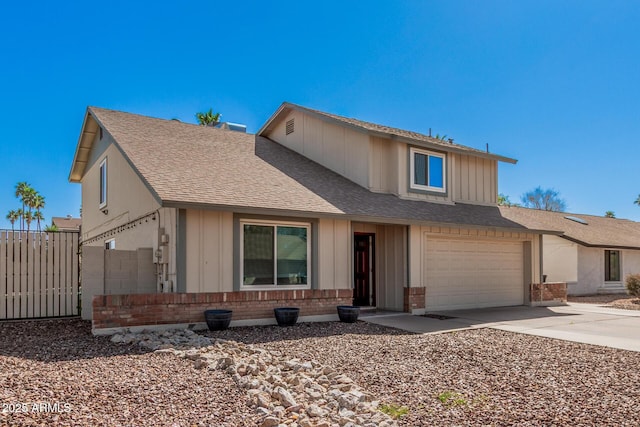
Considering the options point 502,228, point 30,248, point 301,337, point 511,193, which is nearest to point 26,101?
point 30,248

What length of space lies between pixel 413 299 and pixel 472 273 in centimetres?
286

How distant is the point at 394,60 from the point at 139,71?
1015 cm

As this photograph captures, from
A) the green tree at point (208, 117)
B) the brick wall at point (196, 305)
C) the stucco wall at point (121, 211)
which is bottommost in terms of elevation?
the brick wall at point (196, 305)

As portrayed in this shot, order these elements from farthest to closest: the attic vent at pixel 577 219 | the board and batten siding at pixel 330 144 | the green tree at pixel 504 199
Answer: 1. the green tree at pixel 504 199
2. the attic vent at pixel 577 219
3. the board and batten siding at pixel 330 144

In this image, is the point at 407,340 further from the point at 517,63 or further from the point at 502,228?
the point at 517,63

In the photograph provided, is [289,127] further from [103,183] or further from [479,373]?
[479,373]

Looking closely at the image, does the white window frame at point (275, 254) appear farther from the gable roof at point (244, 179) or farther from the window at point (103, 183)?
the window at point (103, 183)

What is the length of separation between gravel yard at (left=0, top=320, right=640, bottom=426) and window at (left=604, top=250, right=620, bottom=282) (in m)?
16.8

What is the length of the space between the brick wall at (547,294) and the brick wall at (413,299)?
5080 mm

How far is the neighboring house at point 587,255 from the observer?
20.8 meters

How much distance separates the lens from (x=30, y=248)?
11906mm

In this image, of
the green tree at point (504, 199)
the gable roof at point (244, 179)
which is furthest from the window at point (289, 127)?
the green tree at point (504, 199)

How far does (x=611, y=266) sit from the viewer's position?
22.9 m

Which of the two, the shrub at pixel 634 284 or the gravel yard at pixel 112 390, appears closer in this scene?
the gravel yard at pixel 112 390
